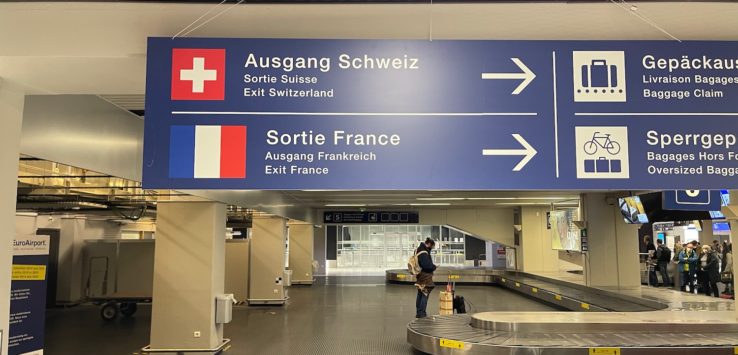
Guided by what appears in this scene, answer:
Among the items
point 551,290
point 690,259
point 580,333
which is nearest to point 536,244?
point 551,290

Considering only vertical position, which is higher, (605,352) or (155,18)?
(155,18)

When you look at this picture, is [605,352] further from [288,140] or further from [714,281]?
[714,281]

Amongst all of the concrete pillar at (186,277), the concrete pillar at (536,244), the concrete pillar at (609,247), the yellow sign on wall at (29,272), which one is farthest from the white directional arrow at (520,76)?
the concrete pillar at (536,244)

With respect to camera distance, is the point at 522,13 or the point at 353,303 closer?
the point at 522,13

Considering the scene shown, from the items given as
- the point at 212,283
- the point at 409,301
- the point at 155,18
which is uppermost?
the point at 155,18

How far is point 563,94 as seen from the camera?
2723 millimetres

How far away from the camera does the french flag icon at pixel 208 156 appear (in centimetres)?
262

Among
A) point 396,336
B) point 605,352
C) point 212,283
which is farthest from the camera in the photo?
point 396,336

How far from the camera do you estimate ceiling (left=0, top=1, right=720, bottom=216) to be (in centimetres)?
296

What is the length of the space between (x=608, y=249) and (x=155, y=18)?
13731 mm

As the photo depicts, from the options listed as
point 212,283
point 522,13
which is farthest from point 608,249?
point 522,13

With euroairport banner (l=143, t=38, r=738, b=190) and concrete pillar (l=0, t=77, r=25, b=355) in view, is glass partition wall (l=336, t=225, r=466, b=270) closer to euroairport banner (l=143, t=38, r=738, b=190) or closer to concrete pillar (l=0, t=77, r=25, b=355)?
concrete pillar (l=0, t=77, r=25, b=355)

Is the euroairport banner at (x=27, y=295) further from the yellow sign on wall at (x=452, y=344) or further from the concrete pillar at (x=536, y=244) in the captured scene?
the concrete pillar at (x=536, y=244)

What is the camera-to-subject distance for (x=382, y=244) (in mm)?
31844
